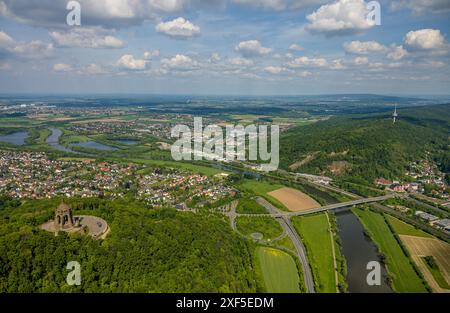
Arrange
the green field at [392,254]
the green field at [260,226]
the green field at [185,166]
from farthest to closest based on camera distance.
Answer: the green field at [185,166] → the green field at [260,226] → the green field at [392,254]

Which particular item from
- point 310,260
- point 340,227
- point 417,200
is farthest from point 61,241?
point 417,200

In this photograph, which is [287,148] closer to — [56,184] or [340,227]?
[340,227]

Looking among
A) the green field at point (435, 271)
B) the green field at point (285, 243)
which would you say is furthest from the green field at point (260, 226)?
the green field at point (435, 271)

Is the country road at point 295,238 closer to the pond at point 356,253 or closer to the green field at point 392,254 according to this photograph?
the pond at point 356,253

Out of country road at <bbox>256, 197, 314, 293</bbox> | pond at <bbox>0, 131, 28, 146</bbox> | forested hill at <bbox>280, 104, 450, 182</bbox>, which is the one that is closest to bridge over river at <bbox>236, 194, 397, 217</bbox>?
country road at <bbox>256, 197, 314, 293</bbox>

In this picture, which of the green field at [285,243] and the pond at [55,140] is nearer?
the green field at [285,243]
